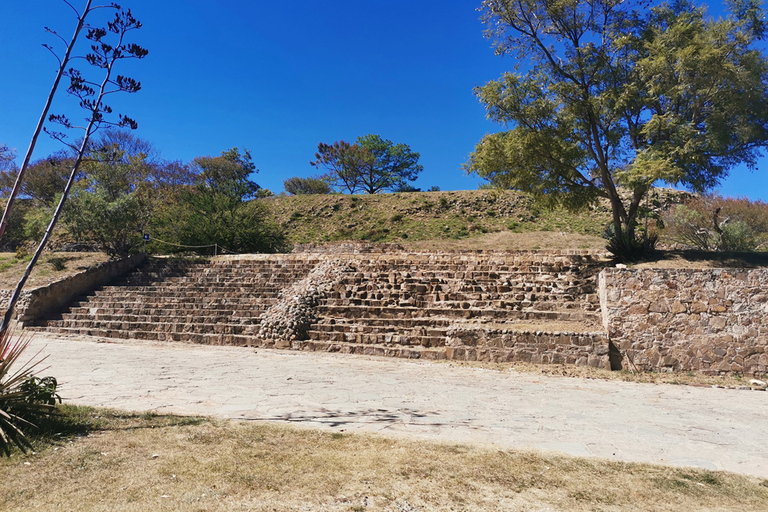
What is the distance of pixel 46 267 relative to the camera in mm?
14445

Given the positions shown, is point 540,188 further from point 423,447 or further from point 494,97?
point 423,447

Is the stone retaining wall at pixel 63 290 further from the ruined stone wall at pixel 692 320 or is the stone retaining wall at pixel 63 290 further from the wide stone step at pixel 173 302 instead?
the ruined stone wall at pixel 692 320

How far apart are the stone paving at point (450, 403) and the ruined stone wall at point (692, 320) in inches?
44.1

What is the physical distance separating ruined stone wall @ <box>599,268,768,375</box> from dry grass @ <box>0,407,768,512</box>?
518 centimetres

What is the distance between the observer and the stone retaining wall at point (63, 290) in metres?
12.4

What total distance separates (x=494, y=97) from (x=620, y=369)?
7.77 m

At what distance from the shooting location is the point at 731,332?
7.82m

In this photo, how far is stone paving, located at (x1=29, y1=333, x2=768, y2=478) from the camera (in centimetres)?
408

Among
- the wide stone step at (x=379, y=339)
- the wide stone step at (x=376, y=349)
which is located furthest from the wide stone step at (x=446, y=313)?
the wide stone step at (x=376, y=349)

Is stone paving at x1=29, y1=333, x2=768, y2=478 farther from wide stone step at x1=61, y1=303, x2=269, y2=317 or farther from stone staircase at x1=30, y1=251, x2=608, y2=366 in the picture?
wide stone step at x1=61, y1=303, x2=269, y2=317

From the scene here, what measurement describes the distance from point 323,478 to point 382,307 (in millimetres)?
7856

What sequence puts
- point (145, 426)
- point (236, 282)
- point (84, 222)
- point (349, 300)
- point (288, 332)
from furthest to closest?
1. point (84, 222)
2. point (236, 282)
3. point (349, 300)
4. point (288, 332)
5. point (145, 426)

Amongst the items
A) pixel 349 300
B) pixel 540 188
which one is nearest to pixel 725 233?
pixel 540 188

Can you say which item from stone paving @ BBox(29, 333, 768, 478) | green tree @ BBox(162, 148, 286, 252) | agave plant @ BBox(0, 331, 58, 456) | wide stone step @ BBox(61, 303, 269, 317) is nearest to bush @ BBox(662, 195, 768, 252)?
stone paving @ BBox(29, 333, 768, 478)
